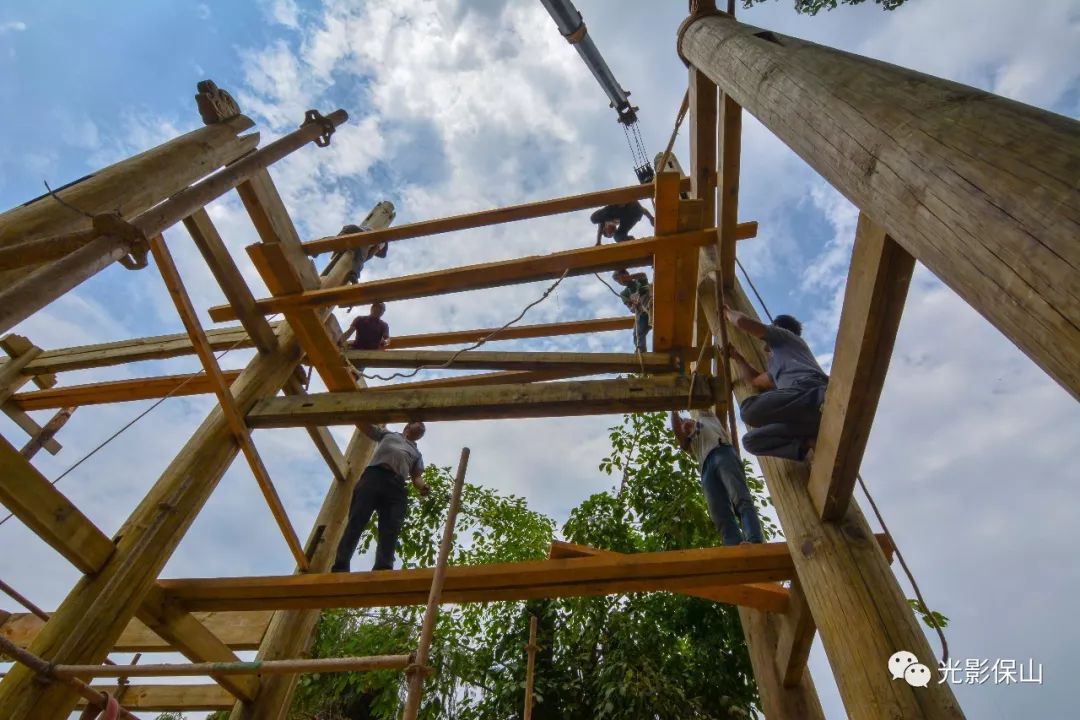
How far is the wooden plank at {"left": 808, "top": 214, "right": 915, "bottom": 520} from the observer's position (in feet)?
4.71

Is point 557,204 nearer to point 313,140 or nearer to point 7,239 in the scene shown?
point 313,140

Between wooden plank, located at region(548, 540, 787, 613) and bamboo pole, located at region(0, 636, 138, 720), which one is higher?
wooden plank, located at region(548, 540, 787, 613)

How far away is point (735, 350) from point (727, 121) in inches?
52.6

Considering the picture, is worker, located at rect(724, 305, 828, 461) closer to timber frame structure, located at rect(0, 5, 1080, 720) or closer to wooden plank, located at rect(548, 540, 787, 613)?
timber frame structure, located at rect(0, 5, 1080, 720)

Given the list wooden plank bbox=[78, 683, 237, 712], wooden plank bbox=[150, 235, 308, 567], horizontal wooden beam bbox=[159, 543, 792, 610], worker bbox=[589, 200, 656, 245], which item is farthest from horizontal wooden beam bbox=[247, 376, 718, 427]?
worker bbox=[589, 200, 656, 245]

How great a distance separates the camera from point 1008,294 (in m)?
0.75

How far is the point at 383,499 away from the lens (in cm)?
430

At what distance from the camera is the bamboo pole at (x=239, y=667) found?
1905 millimetres

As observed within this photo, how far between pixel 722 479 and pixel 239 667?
295cm

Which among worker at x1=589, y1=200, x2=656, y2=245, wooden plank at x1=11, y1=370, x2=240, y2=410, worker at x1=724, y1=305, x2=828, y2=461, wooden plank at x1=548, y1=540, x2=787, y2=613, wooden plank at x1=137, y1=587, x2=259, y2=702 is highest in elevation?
worker at x1=589, y1=200, x2=656, y2=245

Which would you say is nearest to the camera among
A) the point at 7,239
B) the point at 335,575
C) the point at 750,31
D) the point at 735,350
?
the point at 7,239

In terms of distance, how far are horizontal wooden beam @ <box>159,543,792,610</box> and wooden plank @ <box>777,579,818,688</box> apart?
31 cm

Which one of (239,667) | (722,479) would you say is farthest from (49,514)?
(722,479)

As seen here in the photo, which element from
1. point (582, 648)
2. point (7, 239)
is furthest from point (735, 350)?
point (582, 648)
